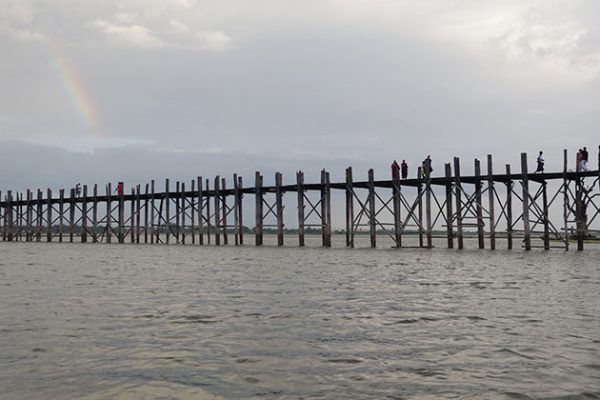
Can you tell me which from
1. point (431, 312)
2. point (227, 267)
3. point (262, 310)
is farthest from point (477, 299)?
point (227, 267)

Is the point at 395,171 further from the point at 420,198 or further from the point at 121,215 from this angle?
the point at 121,215

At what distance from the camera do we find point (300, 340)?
790cm

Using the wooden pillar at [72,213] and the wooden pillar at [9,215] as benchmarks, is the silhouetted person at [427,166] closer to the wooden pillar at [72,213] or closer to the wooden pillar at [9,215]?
the wooden pillar at [72,213]

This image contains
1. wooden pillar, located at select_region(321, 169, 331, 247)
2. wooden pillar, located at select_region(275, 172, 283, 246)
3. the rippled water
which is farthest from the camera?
wooden pillar, located at select_region(275, 172, 283, 246)

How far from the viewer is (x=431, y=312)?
10375mm

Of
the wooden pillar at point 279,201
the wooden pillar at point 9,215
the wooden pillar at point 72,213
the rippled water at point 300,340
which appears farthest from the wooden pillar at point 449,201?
the wooden pillar at point 9,215

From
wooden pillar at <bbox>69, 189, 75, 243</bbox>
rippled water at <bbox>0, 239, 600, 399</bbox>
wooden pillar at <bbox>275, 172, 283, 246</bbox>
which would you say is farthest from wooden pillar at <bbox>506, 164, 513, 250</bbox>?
wooden pillar at <bbox>69, 189, 75, 243</bbox>

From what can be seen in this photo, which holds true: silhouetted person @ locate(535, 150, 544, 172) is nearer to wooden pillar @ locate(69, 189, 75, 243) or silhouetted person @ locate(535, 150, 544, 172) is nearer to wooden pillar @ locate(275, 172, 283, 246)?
wooden pillar @ locate(275, 172, 283, 246)

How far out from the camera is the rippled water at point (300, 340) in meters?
5.71

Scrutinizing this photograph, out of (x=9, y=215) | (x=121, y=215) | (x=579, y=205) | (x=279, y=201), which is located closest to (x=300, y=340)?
(x=579, y=205)

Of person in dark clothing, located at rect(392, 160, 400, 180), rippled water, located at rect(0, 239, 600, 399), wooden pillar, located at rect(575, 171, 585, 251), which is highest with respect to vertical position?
person in dark clothing, located at rect(392, 160, 400, 180)

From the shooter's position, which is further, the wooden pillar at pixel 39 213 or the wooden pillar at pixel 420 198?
the wooden pillar at pixel 39 213

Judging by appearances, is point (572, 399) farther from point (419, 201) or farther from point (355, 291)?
point (419, 201)

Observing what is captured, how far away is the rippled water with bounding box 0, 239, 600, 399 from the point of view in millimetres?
5715
